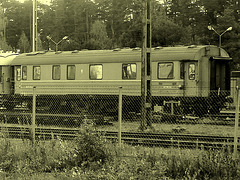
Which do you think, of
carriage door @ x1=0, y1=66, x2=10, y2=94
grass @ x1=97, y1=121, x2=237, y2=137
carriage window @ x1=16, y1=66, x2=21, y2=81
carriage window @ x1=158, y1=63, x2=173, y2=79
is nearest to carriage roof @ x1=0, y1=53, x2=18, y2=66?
carriage door @ x1=0, y1=66, x2=10, y2=94

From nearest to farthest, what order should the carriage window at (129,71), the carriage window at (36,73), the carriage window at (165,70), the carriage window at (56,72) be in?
the carriage window at (165,70), the carriage window at (129,71), the carriage window at (56,72), the carriage window at (36,73)

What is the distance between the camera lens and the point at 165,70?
864 inches

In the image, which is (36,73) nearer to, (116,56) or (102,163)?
(116,56)

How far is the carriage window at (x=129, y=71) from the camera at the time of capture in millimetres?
22328

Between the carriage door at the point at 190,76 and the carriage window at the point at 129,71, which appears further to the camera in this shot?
the carriage window at the point at 129,71

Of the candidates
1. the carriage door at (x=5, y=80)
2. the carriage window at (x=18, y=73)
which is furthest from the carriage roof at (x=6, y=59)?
the carriage window at (x=18, y=73)

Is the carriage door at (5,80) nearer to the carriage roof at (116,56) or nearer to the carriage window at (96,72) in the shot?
the carriage roof at (116,56)

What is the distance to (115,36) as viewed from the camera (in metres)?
71.8

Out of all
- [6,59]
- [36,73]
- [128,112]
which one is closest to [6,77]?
[6,59]

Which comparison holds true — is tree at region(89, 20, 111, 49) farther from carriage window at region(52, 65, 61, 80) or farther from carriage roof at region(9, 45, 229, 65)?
carriage window at region(52, 65, 61, 80)

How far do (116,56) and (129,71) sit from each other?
1144 mm

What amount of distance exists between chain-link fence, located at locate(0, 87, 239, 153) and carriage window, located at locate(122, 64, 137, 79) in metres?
1.06

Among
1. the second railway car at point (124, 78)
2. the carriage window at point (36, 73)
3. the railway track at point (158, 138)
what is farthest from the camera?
the carriage window at point (36, 73)

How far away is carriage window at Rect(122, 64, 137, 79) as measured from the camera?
73.3 ft
